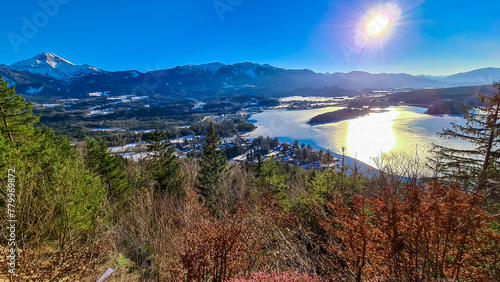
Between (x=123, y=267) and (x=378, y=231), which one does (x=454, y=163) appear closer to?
(x=378, y=231)

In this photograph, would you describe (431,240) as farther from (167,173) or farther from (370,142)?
(370,142)

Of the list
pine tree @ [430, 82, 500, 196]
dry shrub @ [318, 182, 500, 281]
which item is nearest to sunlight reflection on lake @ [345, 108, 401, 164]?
pine tree @ [430, 82, 500, 196]

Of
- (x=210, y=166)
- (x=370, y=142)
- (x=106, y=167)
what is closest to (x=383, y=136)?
(x=370, y=142)

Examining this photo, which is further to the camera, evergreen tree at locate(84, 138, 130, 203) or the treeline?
evergreen tree at locate(84, 138, 130, 203)

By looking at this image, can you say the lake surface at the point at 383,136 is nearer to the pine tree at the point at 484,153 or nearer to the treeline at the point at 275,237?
the pine tree at the point at 484,153

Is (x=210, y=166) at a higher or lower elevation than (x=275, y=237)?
lower

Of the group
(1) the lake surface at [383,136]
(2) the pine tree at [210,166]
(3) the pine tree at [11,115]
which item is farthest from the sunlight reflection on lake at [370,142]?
(3) the pine tree at [11,115]

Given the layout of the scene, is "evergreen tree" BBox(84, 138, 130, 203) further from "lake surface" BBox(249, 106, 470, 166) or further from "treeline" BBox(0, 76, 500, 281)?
"lake surface" BBox(249, 106, 470, 166)

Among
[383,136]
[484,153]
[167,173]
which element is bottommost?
[383,136]

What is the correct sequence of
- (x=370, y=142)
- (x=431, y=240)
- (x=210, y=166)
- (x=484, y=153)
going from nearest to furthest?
(x=431, y=240) → (x=484, y=153) → (x=210, y=166) → (x=370, y=142)

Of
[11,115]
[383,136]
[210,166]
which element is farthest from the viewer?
[383,136]

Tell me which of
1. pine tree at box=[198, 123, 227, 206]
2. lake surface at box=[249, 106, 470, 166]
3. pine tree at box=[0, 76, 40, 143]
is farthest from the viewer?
lake surface at box=[249, 106, 470, 166]

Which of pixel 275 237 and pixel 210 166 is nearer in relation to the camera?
pixel 275 237
